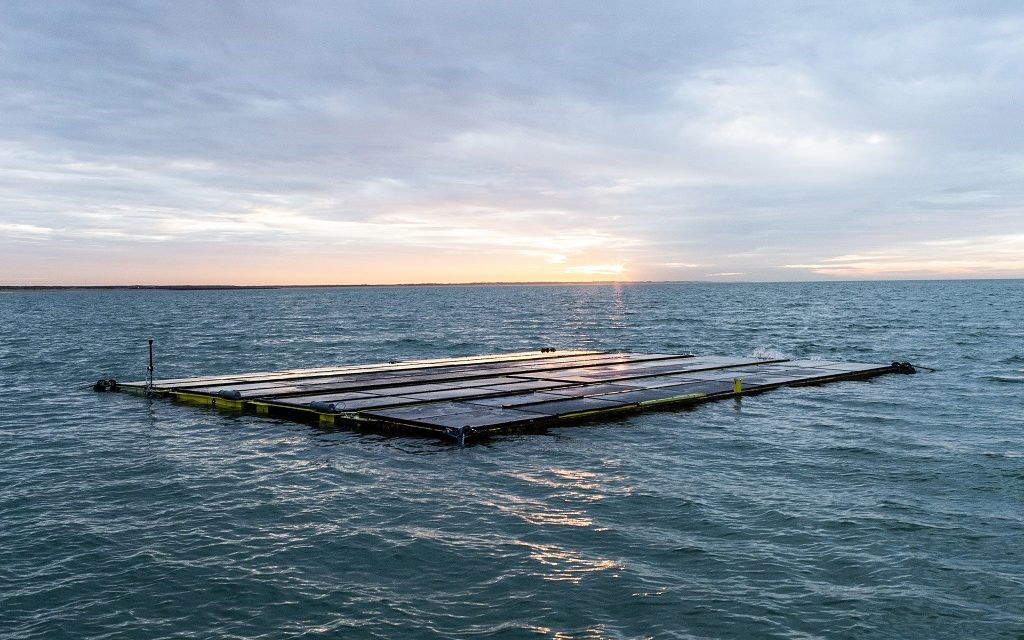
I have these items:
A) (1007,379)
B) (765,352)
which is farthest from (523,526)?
(765,352)

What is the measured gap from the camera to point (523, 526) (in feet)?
55.7

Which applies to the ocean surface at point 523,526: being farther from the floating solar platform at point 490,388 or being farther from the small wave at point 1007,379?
the small wave at point 1007,379

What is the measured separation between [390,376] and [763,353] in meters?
38.9

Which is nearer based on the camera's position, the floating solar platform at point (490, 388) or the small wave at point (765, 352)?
the floating solar platform at point (490, 388)

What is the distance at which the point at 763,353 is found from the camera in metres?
66.9

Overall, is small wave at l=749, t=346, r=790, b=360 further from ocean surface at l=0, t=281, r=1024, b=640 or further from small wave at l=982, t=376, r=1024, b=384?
ocean surface at l=0, t=281, r=1024, b=640

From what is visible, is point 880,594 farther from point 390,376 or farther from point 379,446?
point 390,376

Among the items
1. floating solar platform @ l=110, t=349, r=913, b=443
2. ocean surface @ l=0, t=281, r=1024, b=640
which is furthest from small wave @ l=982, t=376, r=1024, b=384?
ocean surface @ l=0, t=281, r=1024, b=640

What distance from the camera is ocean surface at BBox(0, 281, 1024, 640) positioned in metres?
12.7

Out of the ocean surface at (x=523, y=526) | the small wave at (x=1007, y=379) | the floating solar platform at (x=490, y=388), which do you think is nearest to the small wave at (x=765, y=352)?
the floating solar platform at (x=490, y=388)

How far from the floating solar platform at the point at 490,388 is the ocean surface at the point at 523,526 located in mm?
1234

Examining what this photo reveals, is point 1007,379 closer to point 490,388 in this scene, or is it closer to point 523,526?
point 490,388

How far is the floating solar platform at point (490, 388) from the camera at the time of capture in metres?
28.3

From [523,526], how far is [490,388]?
19.4m
